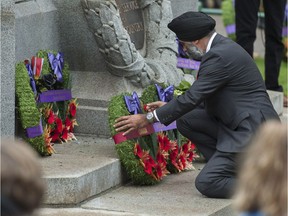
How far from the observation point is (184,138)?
754 centimetres

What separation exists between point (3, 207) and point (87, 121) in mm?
5048

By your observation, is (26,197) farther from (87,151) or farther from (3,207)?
(87,151)

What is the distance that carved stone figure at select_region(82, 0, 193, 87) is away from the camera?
25.1 ft

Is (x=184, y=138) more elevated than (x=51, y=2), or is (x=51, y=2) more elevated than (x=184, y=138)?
(x=51, y=2)

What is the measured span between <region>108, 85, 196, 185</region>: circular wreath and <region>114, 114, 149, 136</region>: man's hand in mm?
113

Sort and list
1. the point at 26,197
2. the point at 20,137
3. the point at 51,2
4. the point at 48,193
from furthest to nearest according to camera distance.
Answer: the point at 51,2
the point at 20,137
the point at 48,193
the point at 26,197

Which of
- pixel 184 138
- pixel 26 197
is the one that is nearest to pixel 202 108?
pixel 184 138

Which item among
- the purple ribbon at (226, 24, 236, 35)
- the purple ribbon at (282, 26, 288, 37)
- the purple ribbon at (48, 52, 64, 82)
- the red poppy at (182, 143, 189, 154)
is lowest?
the purple ribbon at (282, 26, 288, 37)

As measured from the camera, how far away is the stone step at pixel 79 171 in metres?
6.27

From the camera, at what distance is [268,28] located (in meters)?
9.79

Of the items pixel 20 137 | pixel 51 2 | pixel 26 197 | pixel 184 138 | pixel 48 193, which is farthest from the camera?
pixel 51 2

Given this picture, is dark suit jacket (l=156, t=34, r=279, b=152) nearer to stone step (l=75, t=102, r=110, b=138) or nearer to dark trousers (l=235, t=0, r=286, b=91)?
stone step (l=75, t=102, r=110, b=138)

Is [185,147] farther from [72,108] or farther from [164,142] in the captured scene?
[72,108]

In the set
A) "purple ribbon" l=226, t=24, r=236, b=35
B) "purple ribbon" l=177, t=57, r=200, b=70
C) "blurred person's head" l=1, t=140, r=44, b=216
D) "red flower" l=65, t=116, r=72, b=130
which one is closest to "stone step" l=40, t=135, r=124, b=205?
"red flower" l=65, t=116, r=72, b=130
